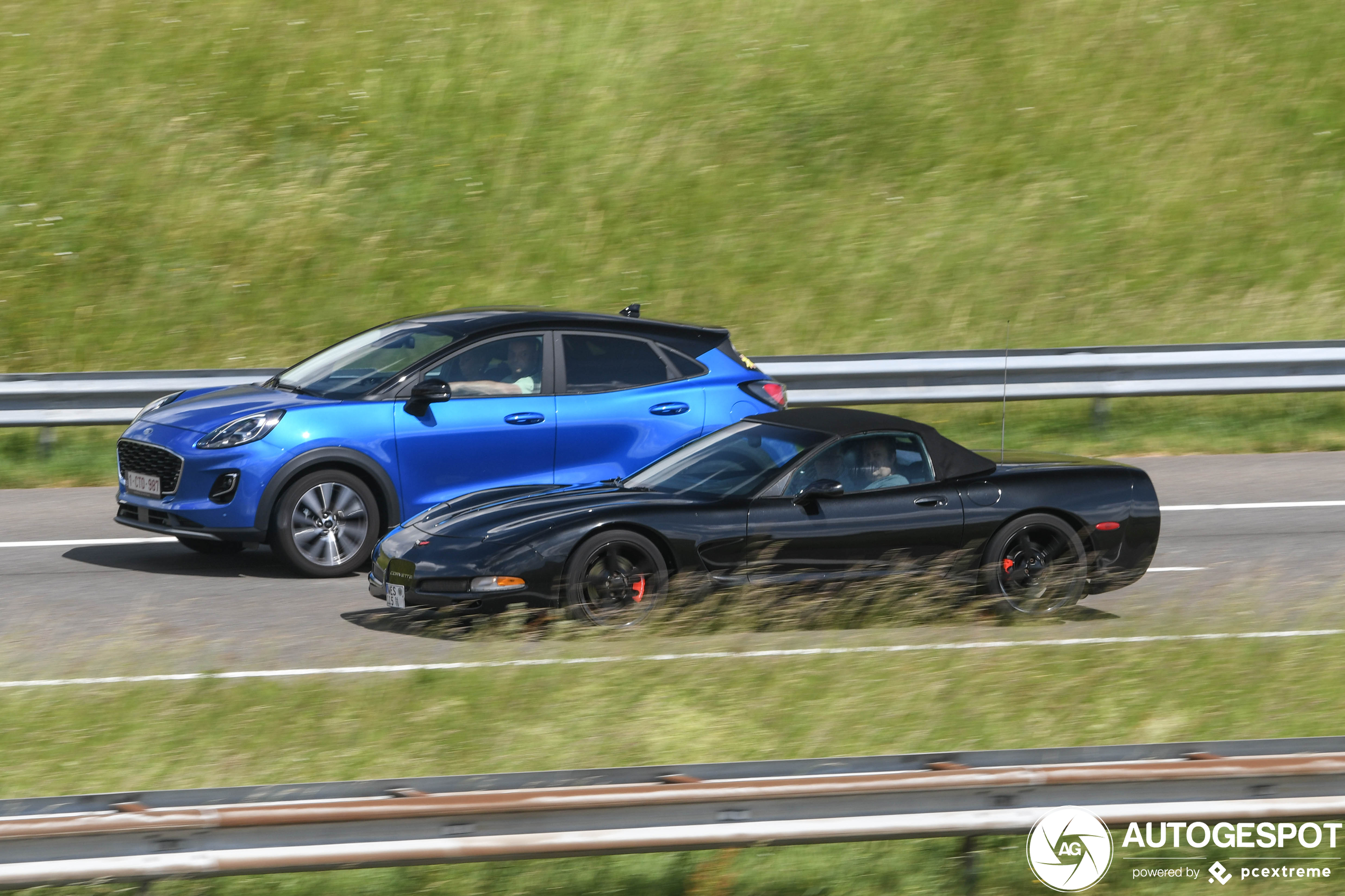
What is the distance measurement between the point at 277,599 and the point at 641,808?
5384mm

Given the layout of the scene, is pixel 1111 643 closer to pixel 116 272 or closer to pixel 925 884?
pixel 925 884

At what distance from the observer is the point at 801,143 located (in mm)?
20094

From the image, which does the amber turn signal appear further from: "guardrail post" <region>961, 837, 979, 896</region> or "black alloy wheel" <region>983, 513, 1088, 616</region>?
"guardrail post" <region>961, 837, 979, 896</region>

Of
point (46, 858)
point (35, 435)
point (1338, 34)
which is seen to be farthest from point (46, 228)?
point (1338, 34)

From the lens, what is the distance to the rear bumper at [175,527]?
364 inches

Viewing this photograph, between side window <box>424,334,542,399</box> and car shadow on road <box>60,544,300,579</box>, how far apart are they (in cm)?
162

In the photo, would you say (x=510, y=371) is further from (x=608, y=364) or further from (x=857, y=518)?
(x=857, y=518)

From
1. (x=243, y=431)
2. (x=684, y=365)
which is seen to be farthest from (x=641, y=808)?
(x=684, y=365)

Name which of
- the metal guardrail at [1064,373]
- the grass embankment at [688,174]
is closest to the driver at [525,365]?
the metal guardrail at [1064,373]

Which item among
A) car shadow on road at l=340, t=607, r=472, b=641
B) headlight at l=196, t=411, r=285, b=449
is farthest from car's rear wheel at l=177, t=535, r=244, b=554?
car shadow on road at l=340, t=607, r=472, b=641

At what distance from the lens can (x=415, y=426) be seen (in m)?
9.59

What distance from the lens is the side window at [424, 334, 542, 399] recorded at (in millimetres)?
9859

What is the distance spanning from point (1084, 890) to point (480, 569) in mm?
3991

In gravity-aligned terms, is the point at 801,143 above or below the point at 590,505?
above
